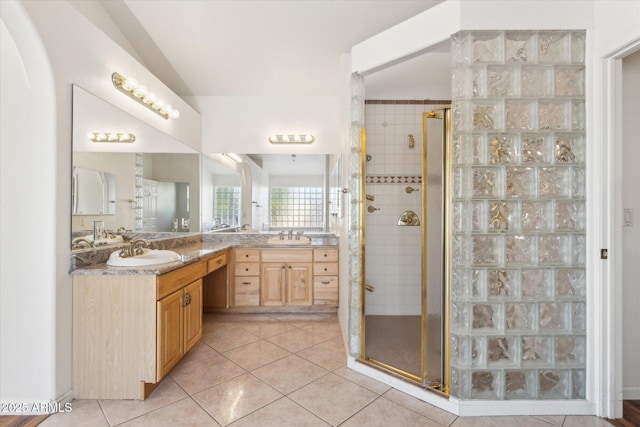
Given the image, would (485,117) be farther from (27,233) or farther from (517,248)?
(27,233)

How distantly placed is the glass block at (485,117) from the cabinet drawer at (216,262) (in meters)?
2.28

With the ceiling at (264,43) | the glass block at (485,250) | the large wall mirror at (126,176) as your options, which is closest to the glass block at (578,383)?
the glass block at (485,250)

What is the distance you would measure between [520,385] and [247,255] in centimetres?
248

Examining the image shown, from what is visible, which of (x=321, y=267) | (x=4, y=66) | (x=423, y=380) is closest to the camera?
(x=4, y=66)

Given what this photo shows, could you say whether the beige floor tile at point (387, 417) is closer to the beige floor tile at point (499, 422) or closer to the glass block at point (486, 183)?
the beige floor tile at point (499, 422)

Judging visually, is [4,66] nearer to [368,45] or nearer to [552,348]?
[368,45]

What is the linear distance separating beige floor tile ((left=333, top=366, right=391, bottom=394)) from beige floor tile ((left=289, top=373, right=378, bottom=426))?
4 cm

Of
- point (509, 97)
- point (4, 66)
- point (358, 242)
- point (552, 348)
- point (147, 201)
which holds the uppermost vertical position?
point (4, 66)

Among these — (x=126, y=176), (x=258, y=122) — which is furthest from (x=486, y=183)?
(x=258, y=122)

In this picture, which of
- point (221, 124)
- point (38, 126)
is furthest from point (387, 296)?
point (38, 126)

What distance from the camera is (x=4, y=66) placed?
1624 mm

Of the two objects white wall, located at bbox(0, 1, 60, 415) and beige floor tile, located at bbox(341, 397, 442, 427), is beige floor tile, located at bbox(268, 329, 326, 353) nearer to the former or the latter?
beige floor tile, located at bbox(341, 397, 442, 427)

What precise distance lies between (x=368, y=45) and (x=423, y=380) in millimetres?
2245

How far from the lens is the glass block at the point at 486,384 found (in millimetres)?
1667
